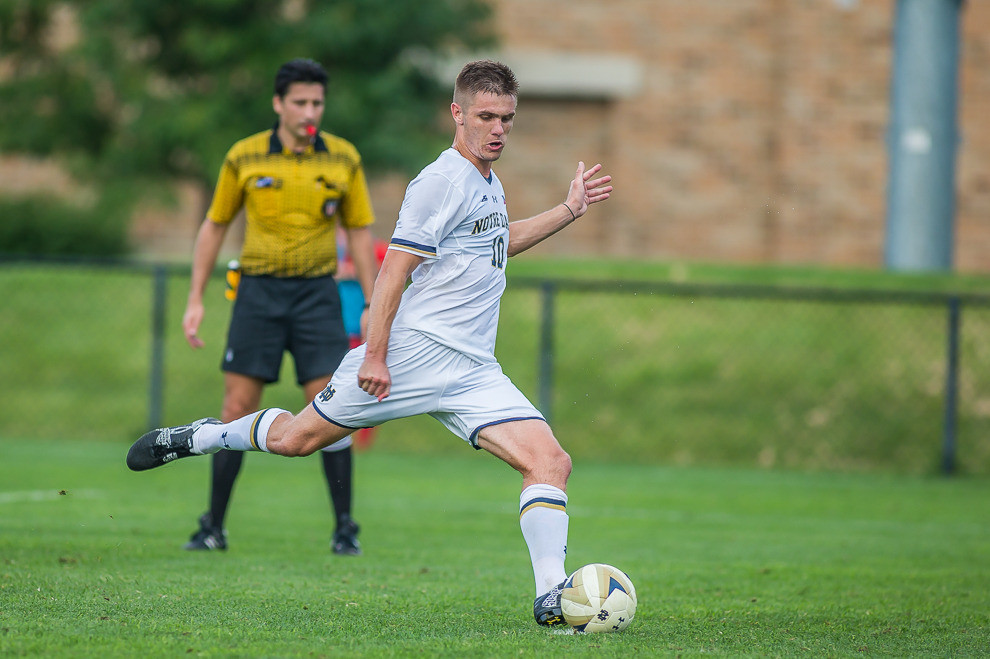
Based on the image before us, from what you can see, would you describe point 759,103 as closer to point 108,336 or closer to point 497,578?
point 108,336

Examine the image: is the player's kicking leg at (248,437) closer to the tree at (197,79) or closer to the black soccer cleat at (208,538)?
the black soccer cleat at (208,538)

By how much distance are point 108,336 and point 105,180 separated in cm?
277

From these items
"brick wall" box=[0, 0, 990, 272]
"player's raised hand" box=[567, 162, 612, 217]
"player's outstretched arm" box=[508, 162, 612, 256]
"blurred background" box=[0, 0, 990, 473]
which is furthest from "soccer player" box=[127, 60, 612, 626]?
"brick wall" box=[0, 0, 990, 272]

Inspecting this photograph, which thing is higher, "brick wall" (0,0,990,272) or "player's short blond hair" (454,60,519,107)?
"brick wall" (0,0,990,272)

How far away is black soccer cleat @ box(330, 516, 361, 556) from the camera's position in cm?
695

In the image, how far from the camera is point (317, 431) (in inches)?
206

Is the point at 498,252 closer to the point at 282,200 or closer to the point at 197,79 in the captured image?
the point at 282,200

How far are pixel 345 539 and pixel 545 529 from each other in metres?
2.40

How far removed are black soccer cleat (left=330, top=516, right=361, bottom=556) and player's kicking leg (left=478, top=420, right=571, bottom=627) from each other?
88.3 inches

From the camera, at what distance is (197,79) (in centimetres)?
1811

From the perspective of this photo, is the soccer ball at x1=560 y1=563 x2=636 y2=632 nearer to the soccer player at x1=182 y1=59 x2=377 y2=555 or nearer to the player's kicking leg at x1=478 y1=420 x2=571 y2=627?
the player's kicking leg at x1=478 y1=420 x2=571 y2=627

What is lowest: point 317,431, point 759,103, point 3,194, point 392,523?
point 392,523

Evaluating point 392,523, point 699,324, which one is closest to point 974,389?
point 699,324

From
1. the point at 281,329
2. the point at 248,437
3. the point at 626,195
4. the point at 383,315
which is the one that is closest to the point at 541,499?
the point at 383,315
